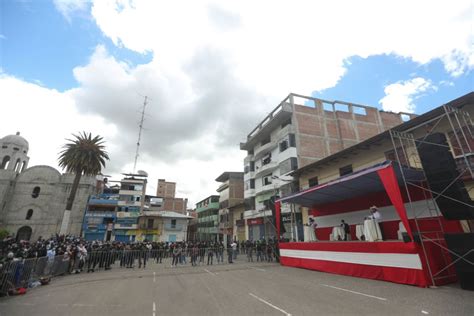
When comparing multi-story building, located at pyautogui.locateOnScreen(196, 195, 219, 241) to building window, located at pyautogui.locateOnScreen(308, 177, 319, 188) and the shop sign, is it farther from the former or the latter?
building window, located at pyautogui.locateOnScreen(308, 177, 319, 188)

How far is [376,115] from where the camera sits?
104 feet

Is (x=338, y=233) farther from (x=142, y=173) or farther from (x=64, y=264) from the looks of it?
(x=142, y=173)

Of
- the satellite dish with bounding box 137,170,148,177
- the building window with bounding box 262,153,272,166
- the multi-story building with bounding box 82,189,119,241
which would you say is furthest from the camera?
the satellite dish with bounding box 137,170,148,177

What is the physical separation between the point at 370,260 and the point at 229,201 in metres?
35.3

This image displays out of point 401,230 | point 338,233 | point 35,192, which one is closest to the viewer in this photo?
point 401,230

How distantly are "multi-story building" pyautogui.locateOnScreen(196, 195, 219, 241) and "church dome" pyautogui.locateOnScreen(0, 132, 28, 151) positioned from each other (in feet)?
132

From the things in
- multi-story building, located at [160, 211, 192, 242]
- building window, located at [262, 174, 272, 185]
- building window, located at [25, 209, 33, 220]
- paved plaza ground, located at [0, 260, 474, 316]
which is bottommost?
paved plaza ground, located at [0, 260, 474, 316]

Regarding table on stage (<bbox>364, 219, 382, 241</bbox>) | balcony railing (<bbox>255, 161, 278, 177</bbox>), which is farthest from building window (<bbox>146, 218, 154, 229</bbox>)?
table on stage (<bbox>364, 219, 382, 241</bbox>)

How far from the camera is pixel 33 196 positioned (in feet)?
136

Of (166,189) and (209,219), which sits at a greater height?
(166,189)

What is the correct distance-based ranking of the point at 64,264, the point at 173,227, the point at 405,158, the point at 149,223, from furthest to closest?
the point at 173,227
the point at 149,223
the point at 64,264
the point at 405,158

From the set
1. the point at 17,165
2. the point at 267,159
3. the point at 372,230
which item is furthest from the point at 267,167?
the point at 17,165

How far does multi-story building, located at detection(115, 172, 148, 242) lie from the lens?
1650 inches

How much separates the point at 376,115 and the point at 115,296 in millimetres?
35641
